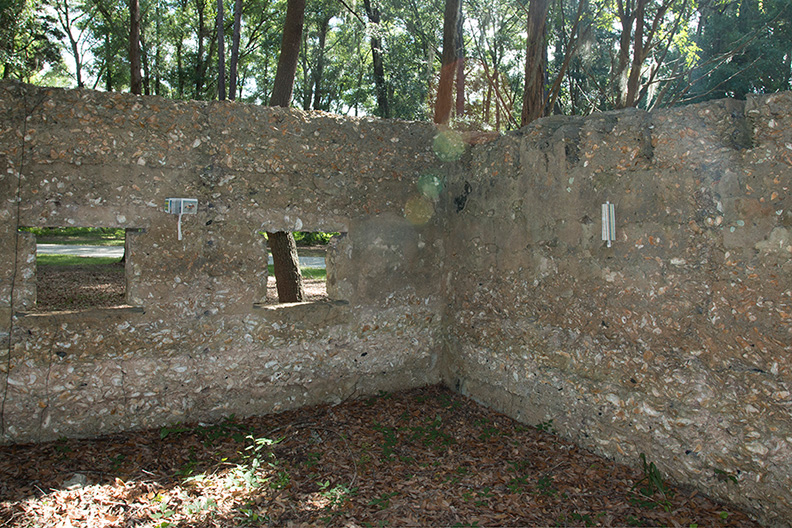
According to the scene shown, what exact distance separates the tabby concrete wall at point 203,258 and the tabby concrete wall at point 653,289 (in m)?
0.85

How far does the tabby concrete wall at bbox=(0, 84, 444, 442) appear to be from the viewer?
3.35 m

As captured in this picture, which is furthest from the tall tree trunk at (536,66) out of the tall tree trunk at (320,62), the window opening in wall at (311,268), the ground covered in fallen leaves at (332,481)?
the tall tree trunk at (320,62)

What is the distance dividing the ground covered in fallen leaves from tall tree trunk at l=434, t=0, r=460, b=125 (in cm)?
555

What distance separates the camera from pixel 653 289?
320 cm

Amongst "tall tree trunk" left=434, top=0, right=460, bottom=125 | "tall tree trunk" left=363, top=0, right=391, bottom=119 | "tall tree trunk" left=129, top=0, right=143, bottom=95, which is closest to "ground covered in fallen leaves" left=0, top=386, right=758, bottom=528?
"tall tree trunk" left=434, top=0, right=460, bottom=125

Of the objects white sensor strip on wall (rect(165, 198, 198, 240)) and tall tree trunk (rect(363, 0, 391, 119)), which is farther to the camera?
tall tree trunk (rect(363, 0, 391, 119))

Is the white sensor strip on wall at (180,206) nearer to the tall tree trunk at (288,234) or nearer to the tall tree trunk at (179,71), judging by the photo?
the tall tree trunk at (288,234)

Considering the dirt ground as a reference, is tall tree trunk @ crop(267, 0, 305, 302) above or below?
above

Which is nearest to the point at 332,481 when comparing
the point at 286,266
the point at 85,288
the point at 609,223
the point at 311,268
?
the point at 609,223

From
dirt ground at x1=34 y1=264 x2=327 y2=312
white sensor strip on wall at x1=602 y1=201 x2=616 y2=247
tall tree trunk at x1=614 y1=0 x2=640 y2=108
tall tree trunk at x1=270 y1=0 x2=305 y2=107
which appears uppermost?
tall tree trunk at x1=614 y1=0 x2=640 y2=108

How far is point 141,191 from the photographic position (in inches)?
142

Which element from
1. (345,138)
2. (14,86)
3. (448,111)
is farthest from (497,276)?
(448,111)

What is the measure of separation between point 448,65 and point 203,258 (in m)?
5.80

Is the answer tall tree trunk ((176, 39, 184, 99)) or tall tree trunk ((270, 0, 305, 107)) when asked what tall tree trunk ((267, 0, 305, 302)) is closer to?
tall tree trunk ((270, 0, 305, 107))
